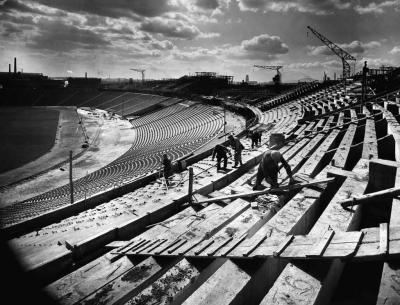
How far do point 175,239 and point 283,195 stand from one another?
106 inches

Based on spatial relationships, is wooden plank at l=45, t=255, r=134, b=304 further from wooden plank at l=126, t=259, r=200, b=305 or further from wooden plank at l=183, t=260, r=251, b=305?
wooden plank at l=183, t=260, r=251, b=305

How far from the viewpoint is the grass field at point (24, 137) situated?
25825 millimetres

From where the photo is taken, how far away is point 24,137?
116 ft

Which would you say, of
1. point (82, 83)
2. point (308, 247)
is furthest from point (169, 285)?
point (82, 83)

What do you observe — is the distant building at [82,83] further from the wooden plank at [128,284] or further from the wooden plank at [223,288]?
the wooden plank at [223,288]

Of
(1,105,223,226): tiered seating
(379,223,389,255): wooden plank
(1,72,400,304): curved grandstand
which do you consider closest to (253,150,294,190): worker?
(1,72,400,304): curved grandstand

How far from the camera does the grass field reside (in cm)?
2583

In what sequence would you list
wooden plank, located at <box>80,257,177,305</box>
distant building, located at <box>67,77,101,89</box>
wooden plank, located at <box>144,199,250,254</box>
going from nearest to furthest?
wooden plank, located at <box>80,257,177,305</box>, wooden plank, located at <box>144,199,250,254</box>, distant building, located at <box>67,77,101,89</box>

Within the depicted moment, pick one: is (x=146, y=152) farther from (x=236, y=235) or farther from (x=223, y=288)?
(x=223, y=288)

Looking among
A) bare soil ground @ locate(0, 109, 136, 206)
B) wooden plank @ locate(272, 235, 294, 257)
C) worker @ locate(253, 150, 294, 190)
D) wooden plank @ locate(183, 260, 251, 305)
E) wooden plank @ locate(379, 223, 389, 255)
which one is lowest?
bare soil ground @ locate(0, 109, 136, 206)

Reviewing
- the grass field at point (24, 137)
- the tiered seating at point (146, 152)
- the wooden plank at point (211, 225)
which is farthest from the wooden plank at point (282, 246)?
the grass field at point (24, 137)

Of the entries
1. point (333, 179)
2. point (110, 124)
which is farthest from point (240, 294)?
point (110, 124)

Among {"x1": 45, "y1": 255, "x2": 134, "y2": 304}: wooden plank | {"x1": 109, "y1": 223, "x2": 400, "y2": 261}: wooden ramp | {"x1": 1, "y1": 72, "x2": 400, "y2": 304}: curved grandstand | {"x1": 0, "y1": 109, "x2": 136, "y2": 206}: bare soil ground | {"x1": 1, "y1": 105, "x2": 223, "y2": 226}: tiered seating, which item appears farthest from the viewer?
{"x1": 0, "y1": 109, "x2": 136, "y2": 206}: bare soil ground

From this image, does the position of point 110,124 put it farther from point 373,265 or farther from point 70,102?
point 373,265
